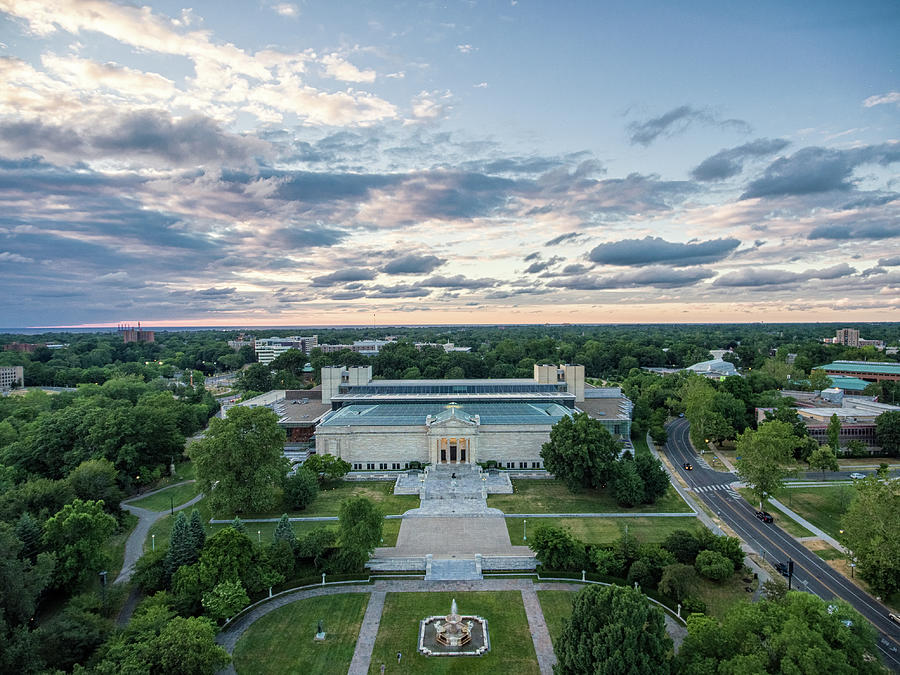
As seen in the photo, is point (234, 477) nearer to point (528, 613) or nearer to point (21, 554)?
point (21, 554)

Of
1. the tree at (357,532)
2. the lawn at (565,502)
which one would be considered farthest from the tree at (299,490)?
the lawn at (565,502)

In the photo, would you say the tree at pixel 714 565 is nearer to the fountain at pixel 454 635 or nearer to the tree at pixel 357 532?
the fountain at pixel 454 635

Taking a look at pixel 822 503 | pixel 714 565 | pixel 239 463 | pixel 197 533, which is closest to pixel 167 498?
pixel 239 463

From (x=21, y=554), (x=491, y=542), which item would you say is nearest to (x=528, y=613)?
(x=491, y=542)

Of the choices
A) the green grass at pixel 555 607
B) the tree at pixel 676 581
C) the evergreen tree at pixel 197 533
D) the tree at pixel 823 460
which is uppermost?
the evergreen tree at pixel 197 533

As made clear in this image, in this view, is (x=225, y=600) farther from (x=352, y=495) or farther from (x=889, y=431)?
(x=889, y=431)
